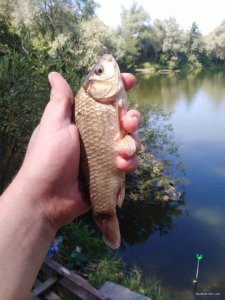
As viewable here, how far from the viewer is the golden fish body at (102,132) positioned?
1.62 metres

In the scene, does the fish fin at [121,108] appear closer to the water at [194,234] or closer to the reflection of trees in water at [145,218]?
the water at [194,234]

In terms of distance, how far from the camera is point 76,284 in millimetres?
3920

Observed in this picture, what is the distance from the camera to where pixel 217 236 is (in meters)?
7.36

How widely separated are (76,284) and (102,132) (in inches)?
111

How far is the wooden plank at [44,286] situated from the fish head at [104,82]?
9.73 feet

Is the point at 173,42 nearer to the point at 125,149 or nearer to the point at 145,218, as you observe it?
the point at 145,218

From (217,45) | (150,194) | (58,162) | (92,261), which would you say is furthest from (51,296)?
(217,45)

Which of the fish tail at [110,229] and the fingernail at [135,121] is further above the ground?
the fingernail at [135,121]

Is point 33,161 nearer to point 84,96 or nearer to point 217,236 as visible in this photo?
point 84,96

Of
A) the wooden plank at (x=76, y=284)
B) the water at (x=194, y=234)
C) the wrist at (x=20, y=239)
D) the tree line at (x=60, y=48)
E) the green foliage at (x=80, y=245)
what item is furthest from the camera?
the water at (x=194, y=234)

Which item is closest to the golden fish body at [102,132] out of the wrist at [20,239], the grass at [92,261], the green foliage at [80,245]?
the wrist at [20,239]

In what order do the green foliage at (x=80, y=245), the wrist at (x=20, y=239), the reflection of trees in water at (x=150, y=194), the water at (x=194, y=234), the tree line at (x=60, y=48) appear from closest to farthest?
1. the wrist at (x=20, y=239)
2. the tree line at (x=60, y=48)
3. the green foliage at (x=80, y=245)
4. the water at (x=194, y=234)
5. the reflection of trees in water at (x=150, y=194)

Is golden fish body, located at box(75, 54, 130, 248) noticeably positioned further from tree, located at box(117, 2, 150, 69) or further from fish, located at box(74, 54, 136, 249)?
tree, located at box(117, 2, 150, 69)

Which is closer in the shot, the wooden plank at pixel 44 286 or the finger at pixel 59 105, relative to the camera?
the finger at pixel 59 105
